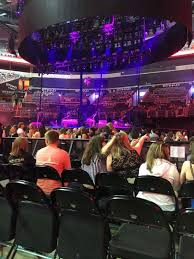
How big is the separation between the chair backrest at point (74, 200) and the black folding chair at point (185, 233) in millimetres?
669

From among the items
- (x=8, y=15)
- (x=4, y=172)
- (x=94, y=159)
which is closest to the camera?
(x=94, y=159)

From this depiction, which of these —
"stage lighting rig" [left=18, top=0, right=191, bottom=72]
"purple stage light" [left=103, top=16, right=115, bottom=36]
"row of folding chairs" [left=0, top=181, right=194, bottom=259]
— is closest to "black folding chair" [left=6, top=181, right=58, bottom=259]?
"row of folding chairs" [left=0, top=181, right=194, bottom=259]

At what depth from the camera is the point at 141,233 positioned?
8.71 feet

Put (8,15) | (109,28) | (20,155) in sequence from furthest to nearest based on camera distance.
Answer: (8,15), (109,28), (20,155)

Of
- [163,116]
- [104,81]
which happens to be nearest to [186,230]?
[163,116]

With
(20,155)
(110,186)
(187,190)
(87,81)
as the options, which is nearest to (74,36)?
(20,155)

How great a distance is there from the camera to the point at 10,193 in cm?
319

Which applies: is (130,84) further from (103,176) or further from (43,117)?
(103,176)

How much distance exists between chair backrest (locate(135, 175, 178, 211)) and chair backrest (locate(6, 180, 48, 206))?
3.30 feet

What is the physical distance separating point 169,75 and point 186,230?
20.6 m

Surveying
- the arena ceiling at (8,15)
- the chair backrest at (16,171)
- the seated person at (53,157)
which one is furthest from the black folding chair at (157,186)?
the arena ceiling at (8,15)

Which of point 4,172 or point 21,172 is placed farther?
point 4,172

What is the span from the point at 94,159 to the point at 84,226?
190 centimetres

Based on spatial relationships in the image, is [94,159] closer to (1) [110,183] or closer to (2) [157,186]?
(1) [110,183]
